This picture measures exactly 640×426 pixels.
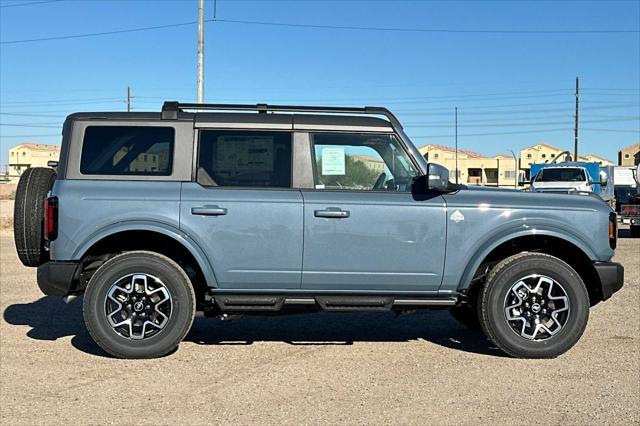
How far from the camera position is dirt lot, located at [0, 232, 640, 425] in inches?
165

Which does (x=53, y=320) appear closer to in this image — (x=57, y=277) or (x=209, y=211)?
(x=57, y=277)

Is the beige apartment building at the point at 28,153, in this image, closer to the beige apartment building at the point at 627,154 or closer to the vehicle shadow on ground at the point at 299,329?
the beige apartment building at the point at 627,154

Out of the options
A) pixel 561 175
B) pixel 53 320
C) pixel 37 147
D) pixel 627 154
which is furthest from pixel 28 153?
pixel 53 320

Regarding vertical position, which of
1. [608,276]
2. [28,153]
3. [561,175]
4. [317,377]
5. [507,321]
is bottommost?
[317,377]

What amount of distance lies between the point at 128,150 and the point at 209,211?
3.03ft

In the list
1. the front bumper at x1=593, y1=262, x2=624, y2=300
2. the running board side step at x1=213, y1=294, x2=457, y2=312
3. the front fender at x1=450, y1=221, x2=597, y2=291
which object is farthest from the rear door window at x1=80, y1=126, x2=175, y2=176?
the front bumper at x1=593, y1=262, x2=624, y2=300

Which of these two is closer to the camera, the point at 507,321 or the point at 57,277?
the point at 57,277

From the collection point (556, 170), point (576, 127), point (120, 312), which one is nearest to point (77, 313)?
point (120, 312)

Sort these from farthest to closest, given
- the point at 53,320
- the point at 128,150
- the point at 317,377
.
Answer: the point at 53,320, the point at 128,150, the point at 317,377

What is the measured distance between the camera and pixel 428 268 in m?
5.54

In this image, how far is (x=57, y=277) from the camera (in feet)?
17.6

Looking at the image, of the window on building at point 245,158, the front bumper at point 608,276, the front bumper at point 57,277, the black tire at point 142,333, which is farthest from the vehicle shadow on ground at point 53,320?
the front bumper at point 608,276

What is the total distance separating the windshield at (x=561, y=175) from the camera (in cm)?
2205

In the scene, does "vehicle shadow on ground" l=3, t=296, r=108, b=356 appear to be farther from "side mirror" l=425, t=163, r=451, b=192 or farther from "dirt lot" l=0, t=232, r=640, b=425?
"side mirror" l=425, t=163, r=451, b=192
